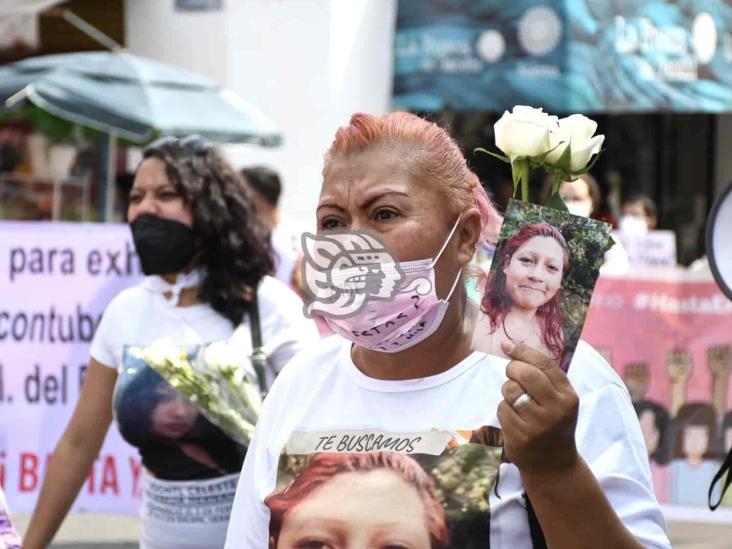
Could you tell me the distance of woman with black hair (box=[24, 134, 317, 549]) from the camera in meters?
4.14

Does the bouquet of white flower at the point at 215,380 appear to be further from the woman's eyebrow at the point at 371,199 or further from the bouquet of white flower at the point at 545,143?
the bouquet of white flower at the point at 545,143

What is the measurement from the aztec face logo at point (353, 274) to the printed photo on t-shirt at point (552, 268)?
31 centimetres

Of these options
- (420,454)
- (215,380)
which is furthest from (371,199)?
(215,380)

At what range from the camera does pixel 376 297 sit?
2.66 m

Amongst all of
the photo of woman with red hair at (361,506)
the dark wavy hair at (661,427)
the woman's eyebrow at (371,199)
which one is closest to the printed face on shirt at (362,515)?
the photo of woman with red hair at (361,506)

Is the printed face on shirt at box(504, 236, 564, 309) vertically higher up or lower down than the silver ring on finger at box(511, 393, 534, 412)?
higher up

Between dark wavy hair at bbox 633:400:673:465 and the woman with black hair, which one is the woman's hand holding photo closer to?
the woman with black hair

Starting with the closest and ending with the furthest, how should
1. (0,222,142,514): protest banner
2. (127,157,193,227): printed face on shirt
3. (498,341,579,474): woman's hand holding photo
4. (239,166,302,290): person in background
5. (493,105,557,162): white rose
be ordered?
(498,341,579,474): woman's hand holding photo
(493,105,557,162): white rose
(127,157,193,227): printed face on shirt
(0,222,142,514): protest banner
(239,166,302,290): person in background

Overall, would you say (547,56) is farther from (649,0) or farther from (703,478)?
(703,478)

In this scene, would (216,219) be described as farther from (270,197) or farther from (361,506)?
(270,197)

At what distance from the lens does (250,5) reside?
14.4 metres

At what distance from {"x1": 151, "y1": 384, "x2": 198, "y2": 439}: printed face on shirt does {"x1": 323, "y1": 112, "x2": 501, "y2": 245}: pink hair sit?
1.46m

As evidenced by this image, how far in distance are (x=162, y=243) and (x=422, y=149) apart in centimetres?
186

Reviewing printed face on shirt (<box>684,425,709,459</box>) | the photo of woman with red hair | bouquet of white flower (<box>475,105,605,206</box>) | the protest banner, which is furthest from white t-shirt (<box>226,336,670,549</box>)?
printed face on shirt (<box>684,425,709,459</box>)
